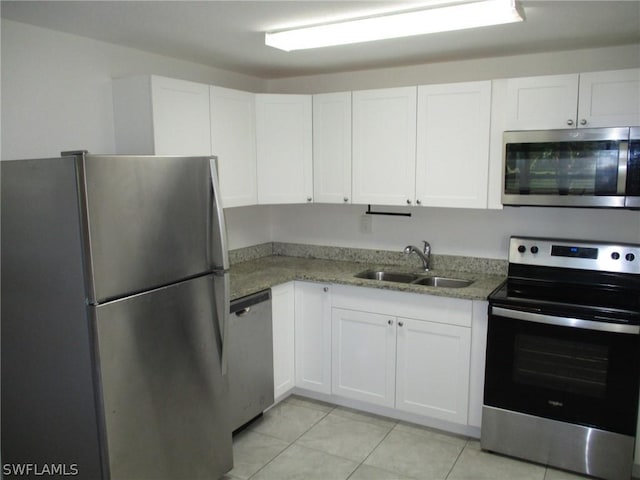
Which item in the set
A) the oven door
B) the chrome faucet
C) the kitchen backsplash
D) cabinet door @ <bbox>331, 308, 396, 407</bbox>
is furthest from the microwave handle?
cabinet door @ <bbox>331, 308, 396, 407</bbox>

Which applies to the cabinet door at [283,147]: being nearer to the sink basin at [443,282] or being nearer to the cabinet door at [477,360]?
the sink basin at [443,282]

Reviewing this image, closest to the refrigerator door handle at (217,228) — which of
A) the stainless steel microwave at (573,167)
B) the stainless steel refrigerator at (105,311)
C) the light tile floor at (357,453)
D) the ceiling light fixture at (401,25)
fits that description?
the stainless steel refrigerator at (105,311)

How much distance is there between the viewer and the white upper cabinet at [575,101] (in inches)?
101

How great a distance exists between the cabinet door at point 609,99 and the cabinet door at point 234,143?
1.95 m

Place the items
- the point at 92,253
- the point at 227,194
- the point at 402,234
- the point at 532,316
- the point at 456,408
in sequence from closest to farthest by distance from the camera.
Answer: the point at 92,253 → the point at 532,316 → the point at 456,408 → the point at 227,194 → the point at 402,234

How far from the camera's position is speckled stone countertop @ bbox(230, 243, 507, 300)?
2986 millimetres

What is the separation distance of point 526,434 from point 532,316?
649 mm

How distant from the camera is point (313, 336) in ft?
11.1

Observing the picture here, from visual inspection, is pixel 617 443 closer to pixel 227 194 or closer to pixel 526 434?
pixel 526 434

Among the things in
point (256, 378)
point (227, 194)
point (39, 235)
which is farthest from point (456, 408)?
point (39, 235)

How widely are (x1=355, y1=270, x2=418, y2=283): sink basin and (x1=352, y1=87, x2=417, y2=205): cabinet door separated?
0.50m

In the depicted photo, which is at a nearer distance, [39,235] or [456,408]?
[39,235]

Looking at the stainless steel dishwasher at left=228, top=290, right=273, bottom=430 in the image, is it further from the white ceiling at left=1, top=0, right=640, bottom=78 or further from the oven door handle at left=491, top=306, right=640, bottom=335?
the white ceiling at left=1, top=0, right=640, bottom=78

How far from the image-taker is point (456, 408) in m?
2.96
